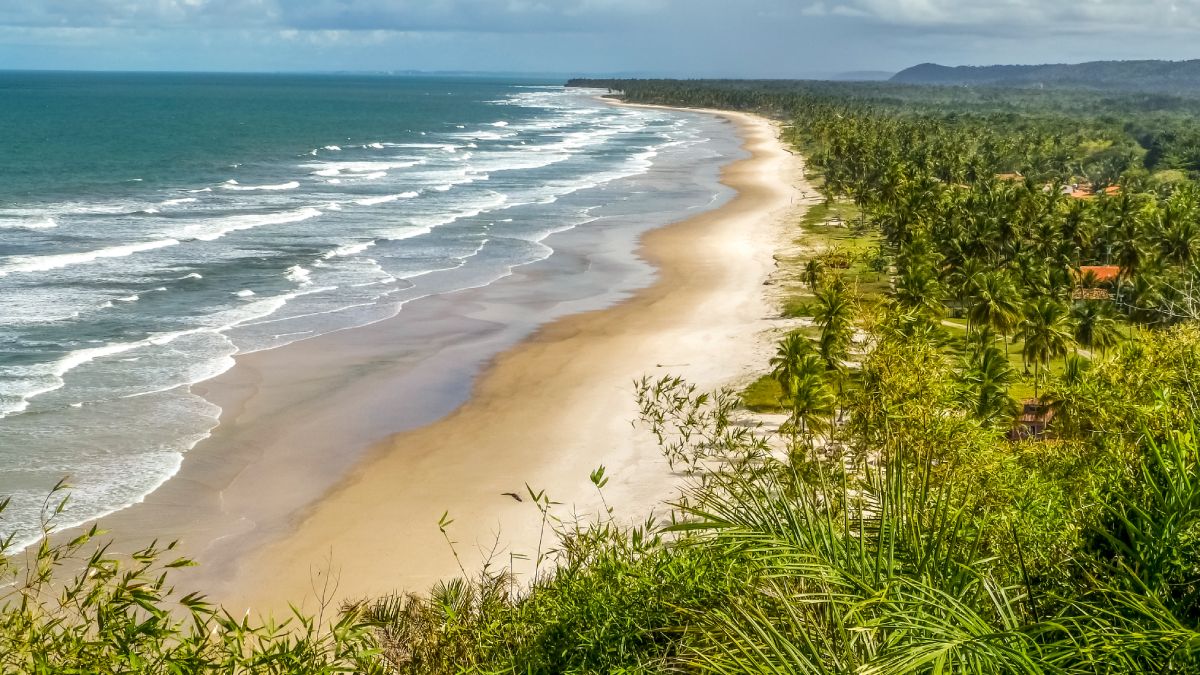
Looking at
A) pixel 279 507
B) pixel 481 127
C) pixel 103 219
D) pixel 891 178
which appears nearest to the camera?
pixel 279 507

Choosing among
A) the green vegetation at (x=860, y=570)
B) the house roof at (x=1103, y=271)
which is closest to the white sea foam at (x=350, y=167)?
the house roof at (x=1103, y=271)

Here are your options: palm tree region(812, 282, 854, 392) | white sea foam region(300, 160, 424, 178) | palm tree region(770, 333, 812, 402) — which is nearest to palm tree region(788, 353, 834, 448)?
palm tree region(770, 333, 812, 402)

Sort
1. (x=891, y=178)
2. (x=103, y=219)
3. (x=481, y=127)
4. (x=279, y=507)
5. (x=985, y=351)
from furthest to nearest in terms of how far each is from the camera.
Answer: (x=481, y=127) < (x=891, y=178) < (x=103, y=219) < (x=985, y=351) < (x=279, y=507)

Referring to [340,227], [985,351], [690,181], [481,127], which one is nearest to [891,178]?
[690,181]

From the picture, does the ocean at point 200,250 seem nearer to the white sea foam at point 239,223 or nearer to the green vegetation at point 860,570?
the white sea foam at point 239,223

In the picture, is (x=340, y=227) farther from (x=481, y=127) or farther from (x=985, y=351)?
(x=481, y=127)

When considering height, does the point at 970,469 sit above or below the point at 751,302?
above
